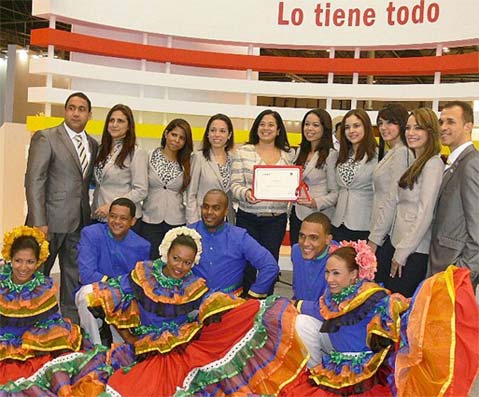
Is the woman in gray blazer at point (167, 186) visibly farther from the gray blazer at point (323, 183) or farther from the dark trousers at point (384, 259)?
→ the dark trousers at point (384, 259)

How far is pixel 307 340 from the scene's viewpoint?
9.98 feet

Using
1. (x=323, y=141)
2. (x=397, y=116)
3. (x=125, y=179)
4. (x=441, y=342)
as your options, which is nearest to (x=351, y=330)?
(x=441, y=342)

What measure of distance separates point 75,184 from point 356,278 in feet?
6.71

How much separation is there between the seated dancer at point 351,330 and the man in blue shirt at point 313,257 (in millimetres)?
337

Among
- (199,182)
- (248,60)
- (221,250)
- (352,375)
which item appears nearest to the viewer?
(352,375)

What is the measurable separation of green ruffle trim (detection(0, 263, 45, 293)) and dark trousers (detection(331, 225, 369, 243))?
1941 mm

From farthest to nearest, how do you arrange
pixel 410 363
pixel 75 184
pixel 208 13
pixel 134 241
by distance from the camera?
pixel 208 13
pixel 75 184
pixel 134 241
pixel 410 363

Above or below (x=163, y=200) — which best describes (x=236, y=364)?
below

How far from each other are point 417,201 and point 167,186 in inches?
67.1

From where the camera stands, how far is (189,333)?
312 cm

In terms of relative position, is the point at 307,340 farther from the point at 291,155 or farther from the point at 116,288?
the point at 291,155

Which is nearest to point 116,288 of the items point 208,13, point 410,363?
point 410,363

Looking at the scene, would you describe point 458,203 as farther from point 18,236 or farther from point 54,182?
point 54,182

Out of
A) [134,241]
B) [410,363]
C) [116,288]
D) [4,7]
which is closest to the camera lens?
[410,363]
